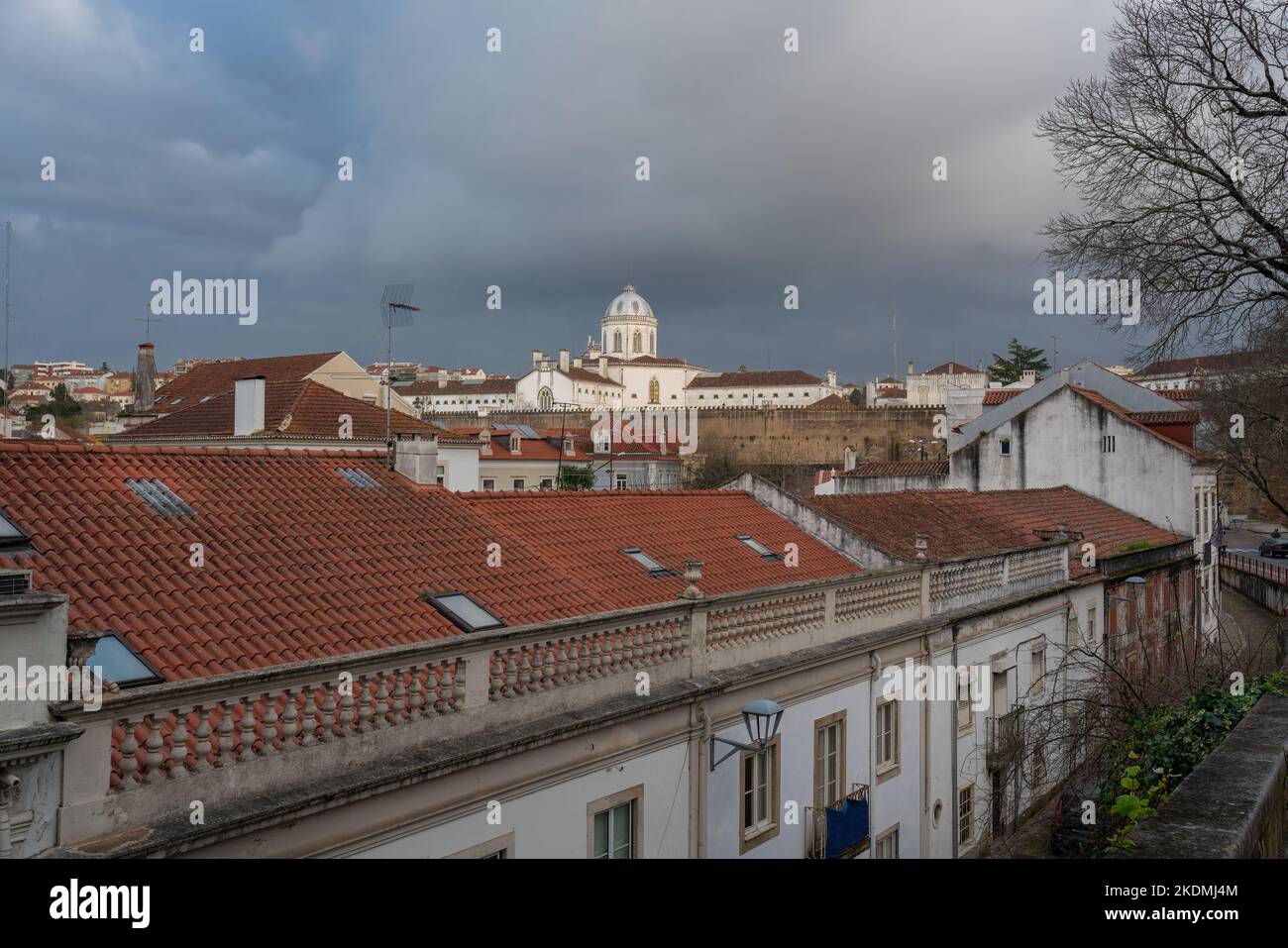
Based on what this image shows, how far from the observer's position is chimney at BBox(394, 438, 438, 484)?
15.3 metres

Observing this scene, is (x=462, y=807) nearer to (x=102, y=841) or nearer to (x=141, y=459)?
(x=102, y=841)

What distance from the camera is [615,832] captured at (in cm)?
1033

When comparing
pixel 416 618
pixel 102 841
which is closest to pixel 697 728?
pixel 416 618

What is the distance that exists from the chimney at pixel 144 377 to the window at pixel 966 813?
36212mm

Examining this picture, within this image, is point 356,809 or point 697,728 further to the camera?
point 697,728

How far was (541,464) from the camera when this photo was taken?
58.3 m

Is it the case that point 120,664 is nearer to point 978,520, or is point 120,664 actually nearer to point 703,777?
point 703,777

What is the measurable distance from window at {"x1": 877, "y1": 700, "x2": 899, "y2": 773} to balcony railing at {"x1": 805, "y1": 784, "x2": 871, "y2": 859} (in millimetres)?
826

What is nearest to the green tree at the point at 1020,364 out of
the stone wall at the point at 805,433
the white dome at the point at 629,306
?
the stone wall at the point at 805,433

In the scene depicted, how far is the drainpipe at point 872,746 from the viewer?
1445 centimetres

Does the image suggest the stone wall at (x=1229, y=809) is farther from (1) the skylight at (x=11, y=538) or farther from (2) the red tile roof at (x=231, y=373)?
(2) the red tile roof at (x=231, y=373)

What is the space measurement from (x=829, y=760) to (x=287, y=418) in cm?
2348

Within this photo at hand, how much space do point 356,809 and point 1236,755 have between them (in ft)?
18.7
